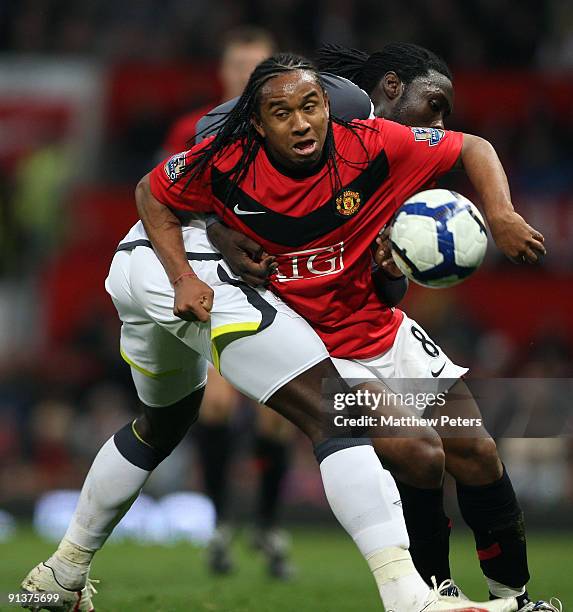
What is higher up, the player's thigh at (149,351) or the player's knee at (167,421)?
the player's thigh at (149,351)

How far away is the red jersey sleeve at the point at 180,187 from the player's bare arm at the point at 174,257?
0.13 feet

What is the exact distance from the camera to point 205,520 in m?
9.45

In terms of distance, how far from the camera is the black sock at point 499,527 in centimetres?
419

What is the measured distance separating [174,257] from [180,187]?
0.22m

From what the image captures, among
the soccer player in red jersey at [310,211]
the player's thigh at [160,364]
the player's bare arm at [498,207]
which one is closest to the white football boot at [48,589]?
the soccer player in red jersey at [310,211]

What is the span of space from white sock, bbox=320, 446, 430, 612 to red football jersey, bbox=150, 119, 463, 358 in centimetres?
60

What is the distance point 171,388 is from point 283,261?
26.9 inches

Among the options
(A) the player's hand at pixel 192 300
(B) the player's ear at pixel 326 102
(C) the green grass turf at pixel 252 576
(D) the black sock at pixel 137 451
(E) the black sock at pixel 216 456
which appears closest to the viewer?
(A) the player's hand at pixel 192 300

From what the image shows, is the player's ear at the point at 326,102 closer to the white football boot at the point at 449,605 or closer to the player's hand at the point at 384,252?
the player's hand at the point at 384,252

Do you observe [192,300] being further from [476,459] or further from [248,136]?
[476,459]

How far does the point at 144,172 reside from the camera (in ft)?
44.0

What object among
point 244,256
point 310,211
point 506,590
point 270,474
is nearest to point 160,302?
point 244,256

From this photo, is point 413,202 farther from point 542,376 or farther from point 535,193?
point 535,193

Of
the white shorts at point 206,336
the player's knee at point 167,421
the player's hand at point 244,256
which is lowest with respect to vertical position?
the player's knee at point 167,421
